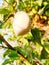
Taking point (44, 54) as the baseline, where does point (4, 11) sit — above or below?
above

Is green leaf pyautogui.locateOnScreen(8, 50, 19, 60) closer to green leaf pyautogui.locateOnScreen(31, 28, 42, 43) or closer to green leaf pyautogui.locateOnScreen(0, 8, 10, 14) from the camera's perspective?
green leaf pyautogui.locateOnScreen(31, 28, 42, 43)

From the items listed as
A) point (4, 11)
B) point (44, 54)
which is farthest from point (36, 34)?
point (4, 11)

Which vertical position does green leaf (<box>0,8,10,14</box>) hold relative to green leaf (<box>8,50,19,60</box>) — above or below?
above

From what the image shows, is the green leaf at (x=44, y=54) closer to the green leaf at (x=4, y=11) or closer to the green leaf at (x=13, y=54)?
the green leaf at (x=13, y=54)

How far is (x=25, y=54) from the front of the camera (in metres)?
1.05

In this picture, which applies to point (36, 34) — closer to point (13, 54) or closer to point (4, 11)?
point (13, 54)

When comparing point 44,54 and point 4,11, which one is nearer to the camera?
point 44,54

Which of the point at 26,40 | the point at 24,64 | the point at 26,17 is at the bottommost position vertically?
the point at 24,64

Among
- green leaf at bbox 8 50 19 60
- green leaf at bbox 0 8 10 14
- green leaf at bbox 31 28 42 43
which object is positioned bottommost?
green leaf at bbox 8 50 19 60

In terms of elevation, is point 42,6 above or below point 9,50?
above

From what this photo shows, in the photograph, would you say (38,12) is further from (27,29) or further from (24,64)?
(24,64)

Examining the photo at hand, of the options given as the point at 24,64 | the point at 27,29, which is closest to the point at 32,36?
the point at 27,29

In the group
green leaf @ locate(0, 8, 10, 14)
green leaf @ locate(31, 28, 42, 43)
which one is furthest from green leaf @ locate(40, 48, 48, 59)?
green leaf @ locate(0, 8, 10, 14)

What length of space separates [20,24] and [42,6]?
175 millimetres
